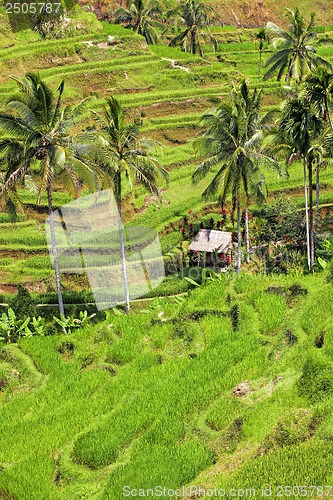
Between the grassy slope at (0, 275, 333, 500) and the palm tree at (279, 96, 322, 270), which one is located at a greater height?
the palm tree at (279, 96, 322, 270)

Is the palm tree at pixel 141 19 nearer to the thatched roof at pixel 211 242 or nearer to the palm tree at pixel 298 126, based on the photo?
the thatched roof at pixel 211 242

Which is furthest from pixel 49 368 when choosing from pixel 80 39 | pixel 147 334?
pixel 80 39

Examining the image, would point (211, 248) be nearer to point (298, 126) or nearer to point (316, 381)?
point (298, 126)

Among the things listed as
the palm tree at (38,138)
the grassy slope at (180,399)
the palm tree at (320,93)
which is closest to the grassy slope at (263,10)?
the palm tree at (320,93)

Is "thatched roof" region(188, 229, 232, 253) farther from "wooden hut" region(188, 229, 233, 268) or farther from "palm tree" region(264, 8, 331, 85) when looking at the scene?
"palm tree" region(264, 8, 331, 85)

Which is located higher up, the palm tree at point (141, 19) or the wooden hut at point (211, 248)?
the palm tree at point (141, 19)

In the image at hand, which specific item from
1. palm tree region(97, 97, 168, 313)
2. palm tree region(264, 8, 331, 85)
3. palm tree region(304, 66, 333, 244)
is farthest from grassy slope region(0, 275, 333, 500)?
palm tree region(264, 8, 331, 85)
